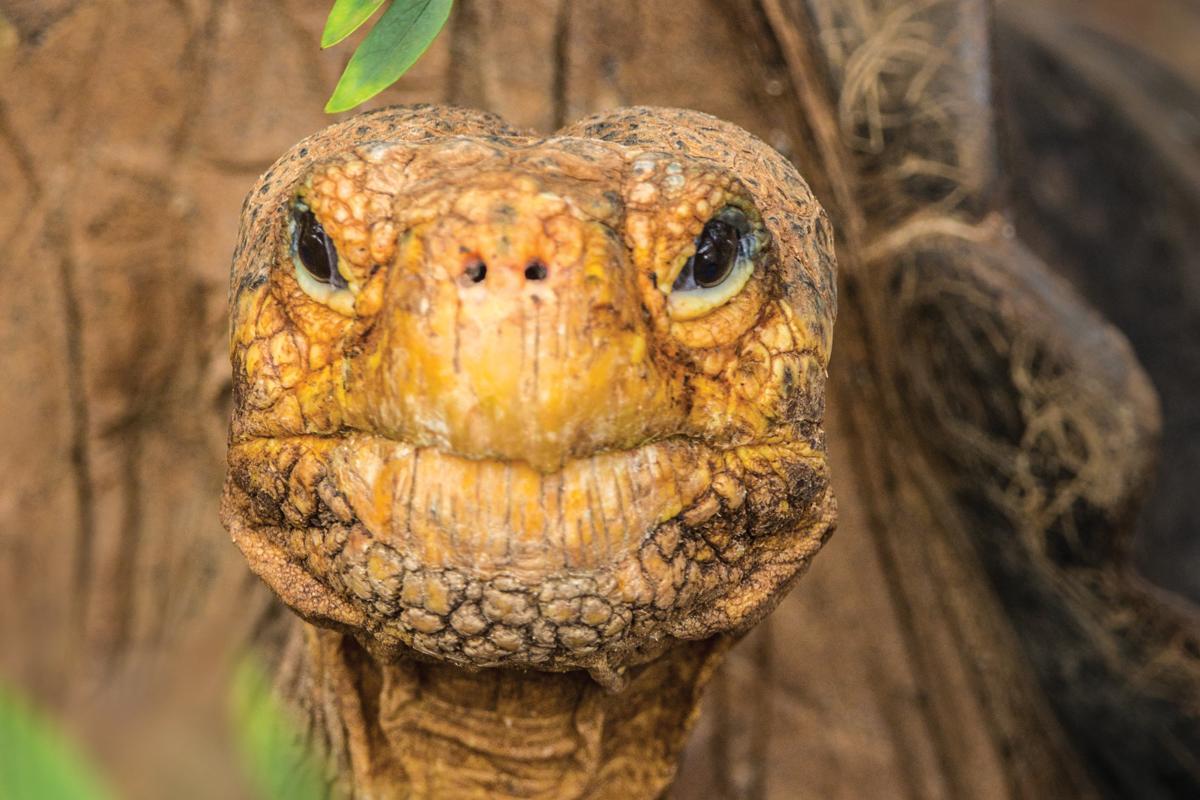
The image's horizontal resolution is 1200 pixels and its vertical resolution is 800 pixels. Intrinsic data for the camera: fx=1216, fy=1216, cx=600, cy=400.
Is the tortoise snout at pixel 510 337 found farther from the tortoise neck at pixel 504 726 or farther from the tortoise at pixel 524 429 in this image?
the tortoise neck at pixel 504 726

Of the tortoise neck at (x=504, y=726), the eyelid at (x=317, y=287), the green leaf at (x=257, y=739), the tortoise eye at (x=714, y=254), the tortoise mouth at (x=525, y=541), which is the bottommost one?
the tortoise neck at (x=504, y=726)

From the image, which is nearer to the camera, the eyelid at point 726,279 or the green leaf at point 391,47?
the eyelid at point 726,279

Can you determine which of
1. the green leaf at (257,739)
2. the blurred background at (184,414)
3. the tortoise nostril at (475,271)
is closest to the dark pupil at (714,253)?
the tortoise nostril at (475,271)

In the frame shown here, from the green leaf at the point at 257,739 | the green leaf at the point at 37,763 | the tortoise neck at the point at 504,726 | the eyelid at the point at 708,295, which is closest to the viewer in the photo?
the green leaf at the point at 37,763

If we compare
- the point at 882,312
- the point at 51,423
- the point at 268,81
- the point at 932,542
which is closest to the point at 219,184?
the point at 268,81

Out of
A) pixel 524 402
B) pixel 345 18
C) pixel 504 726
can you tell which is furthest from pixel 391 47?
pixel 504 726

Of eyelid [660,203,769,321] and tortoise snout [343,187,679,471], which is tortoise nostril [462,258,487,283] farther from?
eyelid [660,203,769,321]

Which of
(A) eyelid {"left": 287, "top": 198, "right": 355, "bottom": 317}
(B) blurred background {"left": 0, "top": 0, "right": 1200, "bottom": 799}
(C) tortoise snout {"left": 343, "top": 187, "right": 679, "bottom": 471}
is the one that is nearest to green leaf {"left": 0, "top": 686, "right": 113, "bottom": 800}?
(C) tortoise snout {"left": 343, "top": 187, "right": 679, "bottom": 471}
